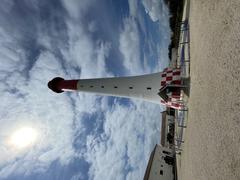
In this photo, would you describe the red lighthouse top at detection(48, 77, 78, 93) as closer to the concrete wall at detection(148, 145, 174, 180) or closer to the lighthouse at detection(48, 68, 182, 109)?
the lighthouse at detection(48, 68, 182, 109)

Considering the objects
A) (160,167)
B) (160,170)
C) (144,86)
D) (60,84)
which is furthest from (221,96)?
(160,167)

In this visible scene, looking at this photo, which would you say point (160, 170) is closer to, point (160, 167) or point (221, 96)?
point (160, 167)

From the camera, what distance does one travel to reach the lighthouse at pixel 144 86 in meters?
7.11

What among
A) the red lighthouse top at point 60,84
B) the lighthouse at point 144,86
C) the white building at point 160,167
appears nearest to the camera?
the lighthouse at point 144,86

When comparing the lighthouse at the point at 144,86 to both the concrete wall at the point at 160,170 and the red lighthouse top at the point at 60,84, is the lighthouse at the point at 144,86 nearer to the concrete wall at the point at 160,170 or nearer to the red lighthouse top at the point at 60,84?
the red lighthouse top at the point at 60,84

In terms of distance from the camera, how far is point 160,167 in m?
17.5

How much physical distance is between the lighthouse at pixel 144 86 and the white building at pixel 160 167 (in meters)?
10.2

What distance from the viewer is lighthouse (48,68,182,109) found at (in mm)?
7109

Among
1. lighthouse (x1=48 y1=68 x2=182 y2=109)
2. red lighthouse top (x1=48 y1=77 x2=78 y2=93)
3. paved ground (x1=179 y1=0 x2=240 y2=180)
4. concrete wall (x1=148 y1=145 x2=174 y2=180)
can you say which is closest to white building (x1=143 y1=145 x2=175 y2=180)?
concrete wall (x1=148 y1=145 x2=174 y2=180)

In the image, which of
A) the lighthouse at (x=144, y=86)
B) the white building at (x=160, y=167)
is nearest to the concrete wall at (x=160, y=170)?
the white building at (x=160, y=167)

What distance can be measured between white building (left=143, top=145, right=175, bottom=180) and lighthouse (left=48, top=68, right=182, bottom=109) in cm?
1015

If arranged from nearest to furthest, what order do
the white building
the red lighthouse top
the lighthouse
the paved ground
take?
the paved ground < the lighthouse < the red lighthouse top < the white building

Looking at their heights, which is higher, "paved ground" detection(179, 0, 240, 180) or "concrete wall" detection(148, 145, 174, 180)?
"paved ground" detection(179, 0, 240, 180)

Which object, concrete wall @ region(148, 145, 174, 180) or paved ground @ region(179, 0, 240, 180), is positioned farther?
concrete wall @ region(148, 145, 174, 180)
